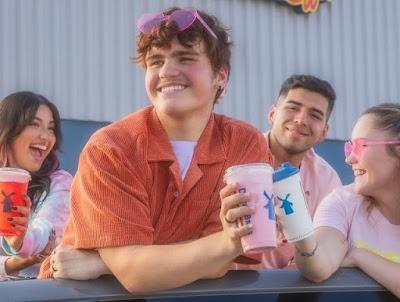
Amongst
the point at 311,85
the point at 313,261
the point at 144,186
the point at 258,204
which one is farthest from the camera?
the point at 311,85

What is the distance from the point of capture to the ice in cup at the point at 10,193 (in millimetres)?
2646

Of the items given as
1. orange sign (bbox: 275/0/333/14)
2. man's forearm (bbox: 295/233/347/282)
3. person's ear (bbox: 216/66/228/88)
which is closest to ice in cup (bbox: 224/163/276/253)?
man's forearm (bbox: 295/233/347/282)

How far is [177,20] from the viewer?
226 centimetres

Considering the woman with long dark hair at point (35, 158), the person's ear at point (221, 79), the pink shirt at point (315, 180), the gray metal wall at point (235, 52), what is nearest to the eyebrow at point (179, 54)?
the person's ear at point (221, 79)

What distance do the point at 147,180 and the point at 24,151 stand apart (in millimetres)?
1638

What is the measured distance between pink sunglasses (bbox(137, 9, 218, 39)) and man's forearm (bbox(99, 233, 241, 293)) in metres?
0.69

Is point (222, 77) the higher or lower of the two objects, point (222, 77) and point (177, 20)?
the lower

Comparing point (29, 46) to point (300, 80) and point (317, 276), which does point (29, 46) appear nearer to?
point (300, 80)

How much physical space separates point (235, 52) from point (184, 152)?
8.39m

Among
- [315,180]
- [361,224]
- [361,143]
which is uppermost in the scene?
[361,143]

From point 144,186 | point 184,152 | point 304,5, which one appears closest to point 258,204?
point 144,186

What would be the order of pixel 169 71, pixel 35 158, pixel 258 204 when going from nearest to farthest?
pixel 258 204 → pixel 169 71 → pixel 35 158

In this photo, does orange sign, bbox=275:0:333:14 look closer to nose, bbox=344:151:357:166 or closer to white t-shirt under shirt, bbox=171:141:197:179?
nose, bbox=344:151:357:166

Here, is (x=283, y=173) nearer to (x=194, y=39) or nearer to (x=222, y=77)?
(x=194, y=39)
